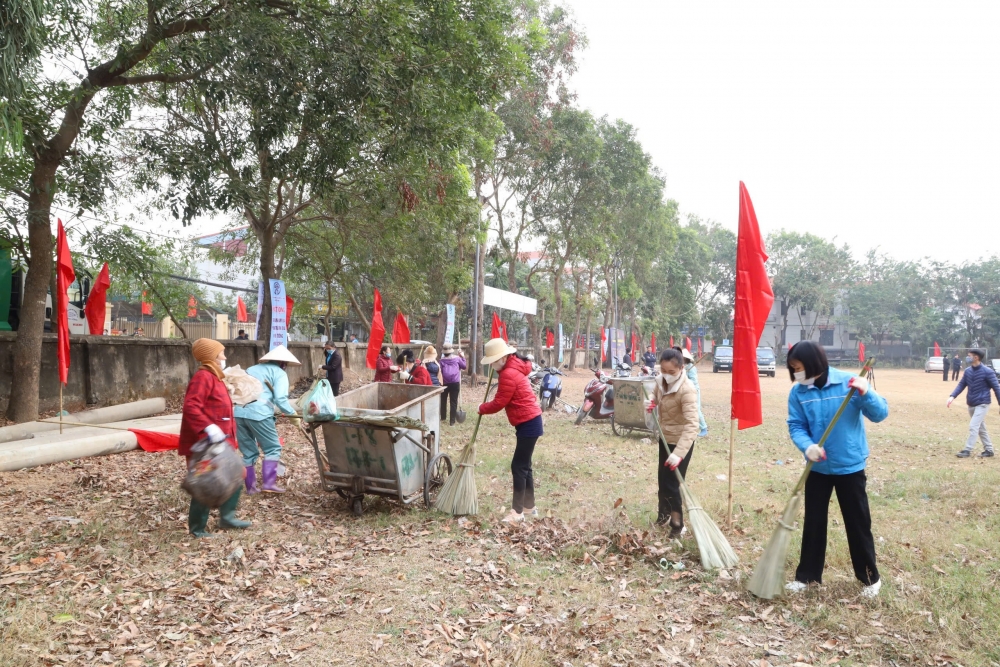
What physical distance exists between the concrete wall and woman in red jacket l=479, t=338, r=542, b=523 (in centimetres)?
740

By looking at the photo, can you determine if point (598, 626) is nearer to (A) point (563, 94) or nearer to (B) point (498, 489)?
(B) point (498, 489)

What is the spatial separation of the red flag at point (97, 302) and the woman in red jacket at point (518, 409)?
9.26 metres

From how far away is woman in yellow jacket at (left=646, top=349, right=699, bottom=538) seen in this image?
5430mm

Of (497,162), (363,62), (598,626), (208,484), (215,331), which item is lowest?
(598,626)

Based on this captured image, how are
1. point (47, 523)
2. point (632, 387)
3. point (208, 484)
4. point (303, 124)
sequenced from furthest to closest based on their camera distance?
point (632, 387)
point (303, 124)
point (47, 523)
point (208, 484)

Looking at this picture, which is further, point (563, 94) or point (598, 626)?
point (563, 94)

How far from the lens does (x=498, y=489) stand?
7426 mm

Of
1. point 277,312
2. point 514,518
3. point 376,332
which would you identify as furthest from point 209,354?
Result: point 376,332

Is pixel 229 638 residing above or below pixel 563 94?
below

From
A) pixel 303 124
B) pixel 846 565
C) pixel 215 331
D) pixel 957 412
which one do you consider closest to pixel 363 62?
pixel 303 124

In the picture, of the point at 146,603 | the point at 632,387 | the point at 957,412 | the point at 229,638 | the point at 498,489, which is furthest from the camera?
the point at 957,412

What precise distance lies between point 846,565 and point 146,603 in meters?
4.93

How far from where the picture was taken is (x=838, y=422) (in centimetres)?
411

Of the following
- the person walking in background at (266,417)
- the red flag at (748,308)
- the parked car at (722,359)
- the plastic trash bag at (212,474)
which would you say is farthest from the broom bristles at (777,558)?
the parked car at (722,359)
